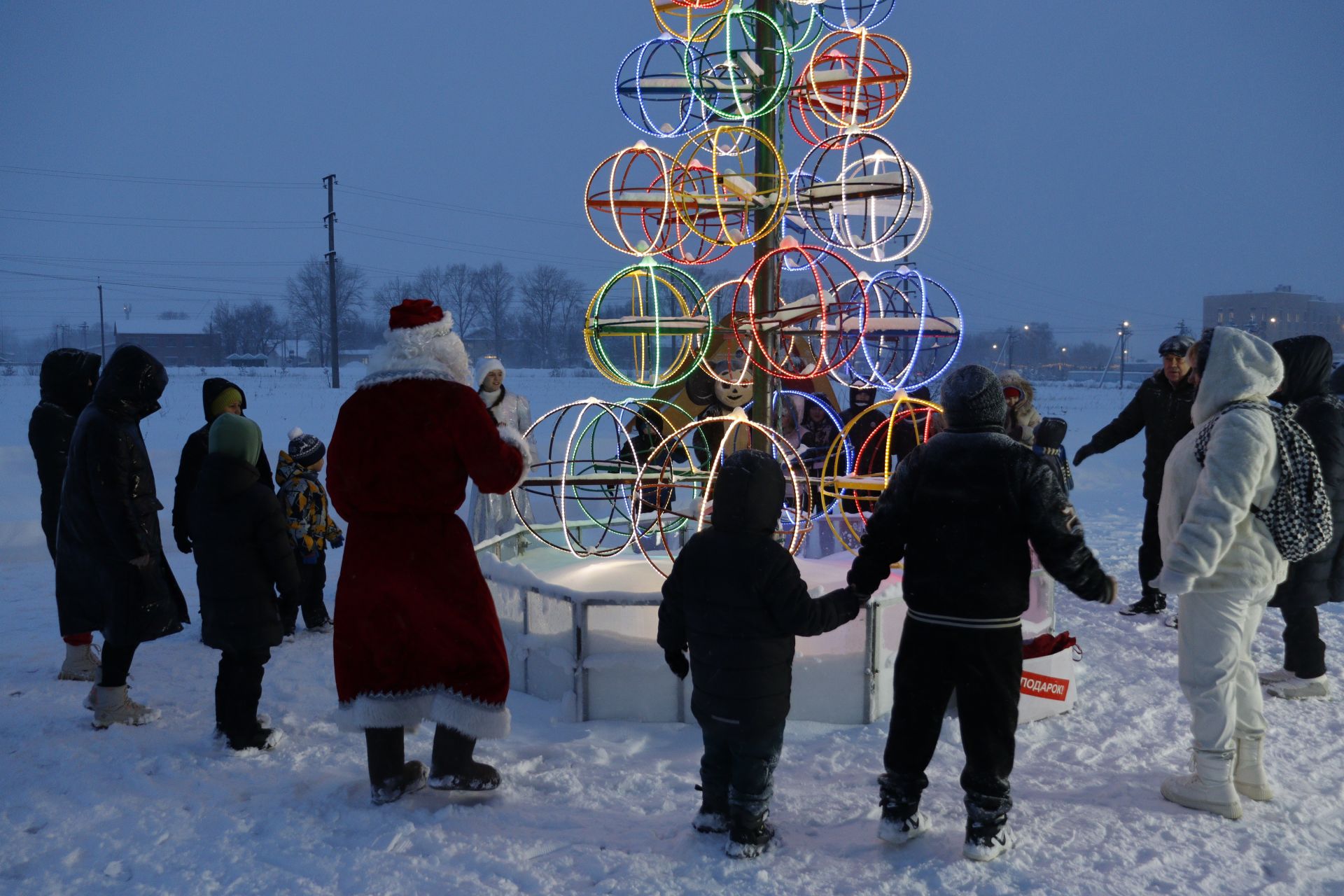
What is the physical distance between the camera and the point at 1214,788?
11.7ft

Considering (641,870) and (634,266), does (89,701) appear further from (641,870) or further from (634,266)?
(634,266)

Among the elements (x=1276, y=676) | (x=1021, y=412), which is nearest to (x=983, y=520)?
(x=1276, y=676)

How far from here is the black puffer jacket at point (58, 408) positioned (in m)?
5.33

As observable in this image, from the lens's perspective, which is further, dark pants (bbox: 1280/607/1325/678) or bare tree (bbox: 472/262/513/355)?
bare tree (bbox: 472/262/513/355)

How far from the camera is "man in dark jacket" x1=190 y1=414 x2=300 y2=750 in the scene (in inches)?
161

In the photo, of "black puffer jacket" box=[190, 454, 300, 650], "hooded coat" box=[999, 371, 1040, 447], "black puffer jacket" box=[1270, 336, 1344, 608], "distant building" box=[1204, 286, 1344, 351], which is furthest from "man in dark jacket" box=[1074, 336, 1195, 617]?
"distant building" box=[1204, 286, 1344, 351]

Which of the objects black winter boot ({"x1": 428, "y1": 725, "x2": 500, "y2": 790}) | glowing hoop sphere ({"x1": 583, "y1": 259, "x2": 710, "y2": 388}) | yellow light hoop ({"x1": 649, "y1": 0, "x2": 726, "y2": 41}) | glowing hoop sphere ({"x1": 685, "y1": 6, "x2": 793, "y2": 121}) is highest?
yellow light hoop ({"x1": 649, "y1": 0, "x2": 726, "y2": 41})

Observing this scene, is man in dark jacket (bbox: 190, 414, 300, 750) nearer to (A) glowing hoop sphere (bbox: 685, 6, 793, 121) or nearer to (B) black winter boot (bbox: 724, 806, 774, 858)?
(B) black winter boot (bbox: 724, 806, 774, 858)

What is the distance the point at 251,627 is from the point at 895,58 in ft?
15.1

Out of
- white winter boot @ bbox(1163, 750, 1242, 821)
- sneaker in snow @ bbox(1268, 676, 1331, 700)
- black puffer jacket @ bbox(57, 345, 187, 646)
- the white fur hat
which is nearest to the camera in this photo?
white winter boot @ bbox(1163, 750, 1242, 821)

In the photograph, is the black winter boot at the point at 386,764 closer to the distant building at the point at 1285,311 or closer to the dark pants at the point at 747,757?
the dark pants at the point at 747,757

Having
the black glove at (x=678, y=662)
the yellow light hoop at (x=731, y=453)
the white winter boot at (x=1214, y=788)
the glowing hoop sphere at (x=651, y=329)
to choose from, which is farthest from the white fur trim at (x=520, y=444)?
the white winter boot at (x=1214, y=788)

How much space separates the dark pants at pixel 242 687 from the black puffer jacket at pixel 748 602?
85.8 inches

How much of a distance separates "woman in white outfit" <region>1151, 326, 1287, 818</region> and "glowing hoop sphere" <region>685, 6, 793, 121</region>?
7.70 ft
